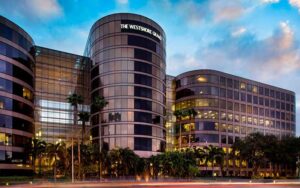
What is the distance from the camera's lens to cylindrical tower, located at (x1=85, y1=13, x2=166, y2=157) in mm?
108125

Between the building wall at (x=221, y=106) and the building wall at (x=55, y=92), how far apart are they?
45.9m

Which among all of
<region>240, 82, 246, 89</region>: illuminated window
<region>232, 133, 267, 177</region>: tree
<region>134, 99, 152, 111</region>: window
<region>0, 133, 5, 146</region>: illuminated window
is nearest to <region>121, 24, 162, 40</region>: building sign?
<region>134, 99, 152, 111</region>: window

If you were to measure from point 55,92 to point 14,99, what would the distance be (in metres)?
25.1

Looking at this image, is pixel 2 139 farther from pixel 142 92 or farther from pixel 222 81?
pixel 222 81

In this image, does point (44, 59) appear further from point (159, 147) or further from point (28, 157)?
point (159, 147)

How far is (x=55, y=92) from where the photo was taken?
378 feet

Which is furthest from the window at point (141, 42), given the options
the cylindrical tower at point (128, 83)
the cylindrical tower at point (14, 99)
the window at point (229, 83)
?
the window at point (229, 83)

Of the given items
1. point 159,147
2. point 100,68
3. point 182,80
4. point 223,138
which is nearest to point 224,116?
point 223,138

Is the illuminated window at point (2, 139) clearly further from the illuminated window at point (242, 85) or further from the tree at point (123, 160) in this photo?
the illuminated window at point (242, 85)

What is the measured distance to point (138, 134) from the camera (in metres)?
108

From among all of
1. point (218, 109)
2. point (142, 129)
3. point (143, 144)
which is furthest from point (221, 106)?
point (143, 144)

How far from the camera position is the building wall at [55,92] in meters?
112

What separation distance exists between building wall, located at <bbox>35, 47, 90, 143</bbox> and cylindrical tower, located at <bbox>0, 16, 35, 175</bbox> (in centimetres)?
1329

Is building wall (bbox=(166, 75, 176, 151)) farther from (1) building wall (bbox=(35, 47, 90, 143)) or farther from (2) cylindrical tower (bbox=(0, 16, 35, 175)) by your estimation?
(2) cylindrical tower (bbox=(0, 16, 35, 175))
